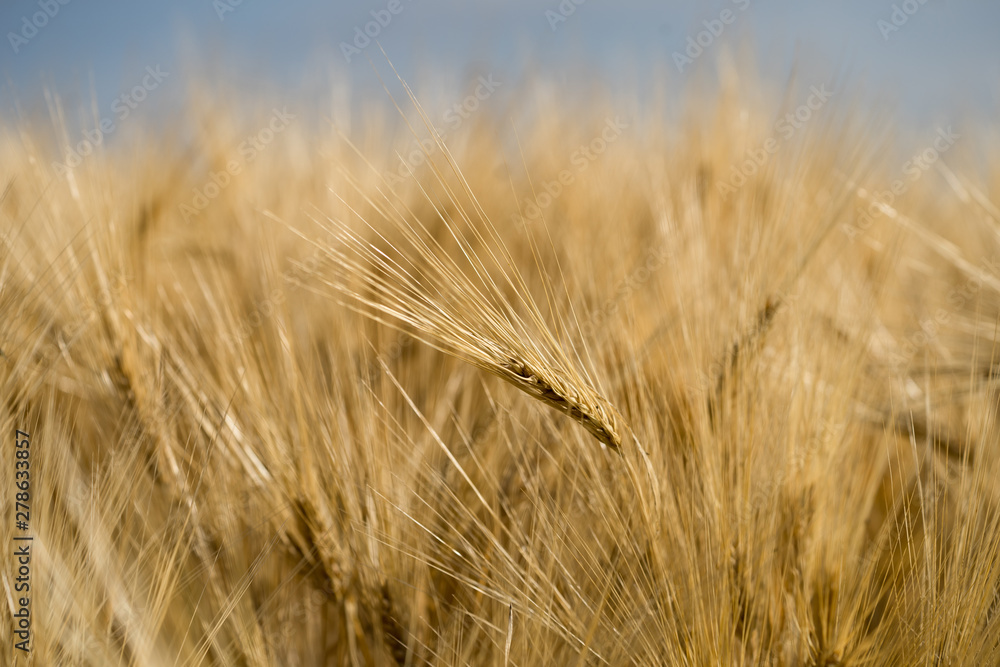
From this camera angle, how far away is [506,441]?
2.39ft

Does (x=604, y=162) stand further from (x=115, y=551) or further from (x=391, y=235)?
(x=115, y=551)

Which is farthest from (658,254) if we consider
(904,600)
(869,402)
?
(904,600)

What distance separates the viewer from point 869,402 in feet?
2.93

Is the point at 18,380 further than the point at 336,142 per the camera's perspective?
No

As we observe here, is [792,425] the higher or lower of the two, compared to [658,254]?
lower

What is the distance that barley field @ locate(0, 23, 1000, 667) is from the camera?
57cm

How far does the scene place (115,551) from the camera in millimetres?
613

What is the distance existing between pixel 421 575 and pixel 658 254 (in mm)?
686

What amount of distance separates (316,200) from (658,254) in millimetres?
777

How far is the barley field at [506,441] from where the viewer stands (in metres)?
0.57

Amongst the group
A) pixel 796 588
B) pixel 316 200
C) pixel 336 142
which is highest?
pixel 336 142

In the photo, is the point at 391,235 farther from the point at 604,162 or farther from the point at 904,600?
the point at 904,600

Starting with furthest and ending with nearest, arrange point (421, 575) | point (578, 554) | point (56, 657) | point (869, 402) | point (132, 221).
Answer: point (132, 221) → point (869, 402) → point (421, 575) → point (578, 554) → point (56, 657)

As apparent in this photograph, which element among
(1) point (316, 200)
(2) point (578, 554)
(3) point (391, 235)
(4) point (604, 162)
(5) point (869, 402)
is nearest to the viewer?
(2) point (578, 554)
